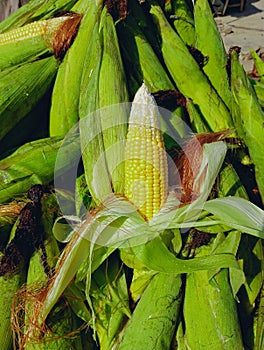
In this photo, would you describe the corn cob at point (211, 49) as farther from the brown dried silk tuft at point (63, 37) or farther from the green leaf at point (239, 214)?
the green leaf at point (239, 214)

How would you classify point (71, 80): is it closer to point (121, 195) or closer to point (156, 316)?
point (121, 195)

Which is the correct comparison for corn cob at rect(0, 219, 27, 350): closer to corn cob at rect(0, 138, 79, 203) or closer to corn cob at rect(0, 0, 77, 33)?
corn cob at rect(0, 138, 79, 203)

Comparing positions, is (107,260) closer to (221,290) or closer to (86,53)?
(221,290)

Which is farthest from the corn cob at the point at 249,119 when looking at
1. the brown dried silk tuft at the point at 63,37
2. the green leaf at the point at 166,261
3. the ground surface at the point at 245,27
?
the ground surface at the point at 245,27

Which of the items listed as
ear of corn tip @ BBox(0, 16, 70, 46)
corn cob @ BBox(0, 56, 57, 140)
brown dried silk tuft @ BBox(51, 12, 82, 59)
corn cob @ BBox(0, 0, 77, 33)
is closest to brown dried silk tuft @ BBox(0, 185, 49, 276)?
corn cob @ BBox(0, 56, 57, 140)

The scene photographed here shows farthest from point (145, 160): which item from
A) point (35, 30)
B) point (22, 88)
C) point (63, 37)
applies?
point (35, 30)
